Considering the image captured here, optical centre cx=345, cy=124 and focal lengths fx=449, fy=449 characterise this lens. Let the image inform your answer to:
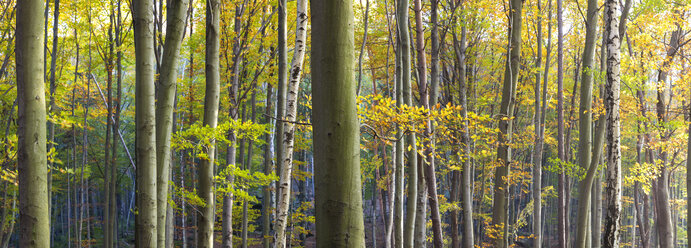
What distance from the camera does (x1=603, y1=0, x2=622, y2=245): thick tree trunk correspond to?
7.30 metres

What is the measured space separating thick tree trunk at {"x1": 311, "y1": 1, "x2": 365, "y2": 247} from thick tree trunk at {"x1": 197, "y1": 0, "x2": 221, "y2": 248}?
12.1 ft

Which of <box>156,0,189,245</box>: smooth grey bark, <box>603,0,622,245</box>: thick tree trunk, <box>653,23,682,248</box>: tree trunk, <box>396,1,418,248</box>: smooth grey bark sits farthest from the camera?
<box>653,23,682,248</box>: tree trunk

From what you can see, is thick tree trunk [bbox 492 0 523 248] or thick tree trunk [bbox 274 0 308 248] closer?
thick tree trunk [bbox 274 0 308 248]

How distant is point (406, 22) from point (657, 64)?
8.39 metres

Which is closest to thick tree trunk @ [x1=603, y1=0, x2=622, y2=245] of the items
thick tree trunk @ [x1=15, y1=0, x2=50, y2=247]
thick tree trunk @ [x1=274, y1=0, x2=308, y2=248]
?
thick tree trunk @ [x1=274, y1=0, x2=308, y2=248]

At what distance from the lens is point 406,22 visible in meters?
6.70

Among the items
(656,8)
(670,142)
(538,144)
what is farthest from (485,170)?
(656,8)

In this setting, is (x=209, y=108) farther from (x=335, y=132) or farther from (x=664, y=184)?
(x=664, y=184)

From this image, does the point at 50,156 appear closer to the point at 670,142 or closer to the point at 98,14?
the point at 98,14

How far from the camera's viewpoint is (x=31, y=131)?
3617 mm

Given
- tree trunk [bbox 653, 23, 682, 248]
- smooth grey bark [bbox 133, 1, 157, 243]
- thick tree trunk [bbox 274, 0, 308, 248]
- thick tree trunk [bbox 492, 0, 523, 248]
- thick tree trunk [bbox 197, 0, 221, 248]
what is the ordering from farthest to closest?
tree trunk [bbox 653, 23, 682, 248] → thick tree trunk [bbox 492, 0, 523, 248] → thick tree trunk [bbox 274, 0, 308, 248] → thick tree trunk [bbox 197, 0, 221, 248] → smooth grey bark [bbox 133, 1, 157, 243]

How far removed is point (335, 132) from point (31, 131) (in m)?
2.90

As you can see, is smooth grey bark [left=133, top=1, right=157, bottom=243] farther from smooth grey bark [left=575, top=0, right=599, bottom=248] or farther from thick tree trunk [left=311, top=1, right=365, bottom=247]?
smooth grey bark [left=575, top=0, right=599, bottom=248]

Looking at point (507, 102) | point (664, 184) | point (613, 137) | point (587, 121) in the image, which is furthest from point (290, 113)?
point (664, 184)
